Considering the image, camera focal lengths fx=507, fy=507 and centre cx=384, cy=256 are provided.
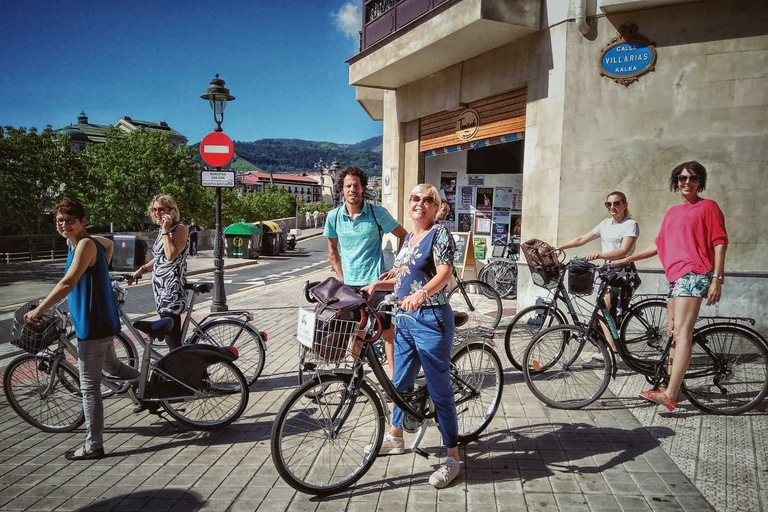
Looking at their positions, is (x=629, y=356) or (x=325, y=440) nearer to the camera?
(x=325, y=440)

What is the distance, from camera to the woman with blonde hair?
471cm

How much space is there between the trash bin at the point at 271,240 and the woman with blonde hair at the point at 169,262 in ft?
78.3

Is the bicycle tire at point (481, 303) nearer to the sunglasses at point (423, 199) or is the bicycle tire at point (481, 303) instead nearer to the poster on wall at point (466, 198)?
the poster on wall at point (466, 198)

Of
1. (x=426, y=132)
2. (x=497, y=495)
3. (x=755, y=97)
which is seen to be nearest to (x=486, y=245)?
(x=426, y=132)

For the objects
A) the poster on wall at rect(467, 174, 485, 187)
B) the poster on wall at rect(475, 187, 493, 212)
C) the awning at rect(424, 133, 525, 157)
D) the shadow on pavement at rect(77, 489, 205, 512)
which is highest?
the awning at rect(424, 133, 525, 157)

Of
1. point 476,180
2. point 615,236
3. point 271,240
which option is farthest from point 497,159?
point 271,240

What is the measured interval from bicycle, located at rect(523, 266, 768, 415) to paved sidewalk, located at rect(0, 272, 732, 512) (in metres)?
0.21

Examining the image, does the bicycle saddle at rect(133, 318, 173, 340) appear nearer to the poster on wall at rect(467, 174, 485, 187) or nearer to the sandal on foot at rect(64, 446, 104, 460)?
the sandal on foot at rect(64, 446, 104, 460)

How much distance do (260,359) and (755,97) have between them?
6913 mm

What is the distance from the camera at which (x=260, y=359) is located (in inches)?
201

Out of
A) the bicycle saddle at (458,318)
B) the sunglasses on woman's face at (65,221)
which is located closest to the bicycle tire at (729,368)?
the bicycle saddle at (458,318)

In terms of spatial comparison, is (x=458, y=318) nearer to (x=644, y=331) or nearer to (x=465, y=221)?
(x=644, y=331)

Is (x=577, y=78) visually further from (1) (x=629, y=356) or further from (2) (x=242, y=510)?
(2) (x=242, y=510)

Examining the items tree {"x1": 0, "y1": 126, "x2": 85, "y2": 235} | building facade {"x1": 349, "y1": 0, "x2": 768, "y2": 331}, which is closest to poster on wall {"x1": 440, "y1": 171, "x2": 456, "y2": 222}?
building facade {"x1": 349, "y1": 0, "x2": 768, "y2": 331}
